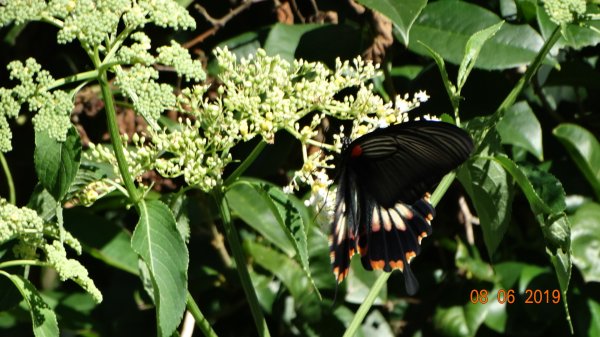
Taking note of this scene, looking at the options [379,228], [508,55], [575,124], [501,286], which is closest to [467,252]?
[501,286]

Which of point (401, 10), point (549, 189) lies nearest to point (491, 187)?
point (549, 189)

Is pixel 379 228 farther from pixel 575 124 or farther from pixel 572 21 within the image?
pixel 575 124

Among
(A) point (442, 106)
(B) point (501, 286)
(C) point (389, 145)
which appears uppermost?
(C) point (389, 145)

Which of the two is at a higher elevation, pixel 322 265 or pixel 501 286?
pixel 322 265

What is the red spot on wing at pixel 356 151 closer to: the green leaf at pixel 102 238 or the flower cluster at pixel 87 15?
the flower cluster at pixel 87 15

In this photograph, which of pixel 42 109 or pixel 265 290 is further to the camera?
pixel 265 290

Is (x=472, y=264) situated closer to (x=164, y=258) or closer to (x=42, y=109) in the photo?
(x=164, y=258)

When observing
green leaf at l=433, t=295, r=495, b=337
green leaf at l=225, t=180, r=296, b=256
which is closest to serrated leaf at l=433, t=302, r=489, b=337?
green leaf at l=433, t=295, r=495, b=337
